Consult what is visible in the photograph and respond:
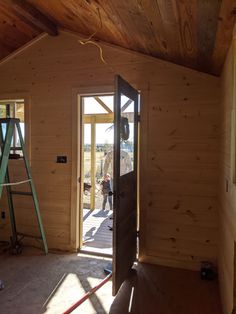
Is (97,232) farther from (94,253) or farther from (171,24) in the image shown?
(171,24)

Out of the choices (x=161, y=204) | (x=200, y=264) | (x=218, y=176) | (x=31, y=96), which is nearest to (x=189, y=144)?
(x=218, y=176)

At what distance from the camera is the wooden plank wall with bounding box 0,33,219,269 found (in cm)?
288

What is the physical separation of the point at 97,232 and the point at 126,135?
2207 mm

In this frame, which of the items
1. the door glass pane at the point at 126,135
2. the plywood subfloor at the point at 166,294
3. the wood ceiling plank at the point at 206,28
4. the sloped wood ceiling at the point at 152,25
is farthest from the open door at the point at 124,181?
the wood ceiling plank at the point at 206,28

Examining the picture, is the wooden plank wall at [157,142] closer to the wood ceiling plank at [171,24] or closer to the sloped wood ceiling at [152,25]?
the sloped wood ceiling at [152,25]

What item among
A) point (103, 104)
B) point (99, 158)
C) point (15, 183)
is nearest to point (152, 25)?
point (15, 183)

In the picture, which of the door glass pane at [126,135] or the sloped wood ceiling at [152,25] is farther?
the door glass pane at [126,135]

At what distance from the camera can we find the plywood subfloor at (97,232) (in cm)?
351

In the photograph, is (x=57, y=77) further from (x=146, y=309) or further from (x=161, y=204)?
(x=146, y=309)

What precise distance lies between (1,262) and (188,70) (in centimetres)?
313

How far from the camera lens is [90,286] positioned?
101 inches

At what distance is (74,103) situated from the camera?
11.0 ft

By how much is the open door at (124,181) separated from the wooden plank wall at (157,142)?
22 cm

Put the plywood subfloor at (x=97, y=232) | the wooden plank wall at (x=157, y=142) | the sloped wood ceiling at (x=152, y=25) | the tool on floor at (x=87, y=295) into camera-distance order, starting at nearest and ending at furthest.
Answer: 1. the sloped wood ceiling at (x=152, y=25)
2. the tool on floor at (x=87, y=295)
3. the wooden plank wall at (x=157, y=142)
4. the plywood subfloor at (x=97, y=232)
